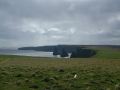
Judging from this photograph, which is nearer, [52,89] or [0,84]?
[52,89]

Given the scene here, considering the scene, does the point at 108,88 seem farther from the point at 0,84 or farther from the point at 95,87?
the point at 0,84

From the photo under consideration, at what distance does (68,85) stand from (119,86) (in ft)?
10.8

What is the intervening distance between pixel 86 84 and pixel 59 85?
6.79 ft

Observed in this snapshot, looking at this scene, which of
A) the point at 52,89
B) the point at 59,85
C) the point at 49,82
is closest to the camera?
the point at 52,89

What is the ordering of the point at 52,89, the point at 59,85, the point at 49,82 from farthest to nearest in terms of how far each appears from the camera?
Result: the point at 49,82 < the point at 59,85 < the point at 52,89

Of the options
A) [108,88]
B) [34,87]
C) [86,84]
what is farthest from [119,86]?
[34,87]

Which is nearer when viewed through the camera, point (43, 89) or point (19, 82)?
point (43, 89)

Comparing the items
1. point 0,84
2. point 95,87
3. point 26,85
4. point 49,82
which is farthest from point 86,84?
point 0,84

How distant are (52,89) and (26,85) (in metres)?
2.20

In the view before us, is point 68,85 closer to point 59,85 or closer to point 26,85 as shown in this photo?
point 59,85

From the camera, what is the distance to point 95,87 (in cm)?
1775

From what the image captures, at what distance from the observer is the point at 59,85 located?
17938mm

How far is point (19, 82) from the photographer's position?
1898 cm

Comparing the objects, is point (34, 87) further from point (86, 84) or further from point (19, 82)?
point (86, 84)
